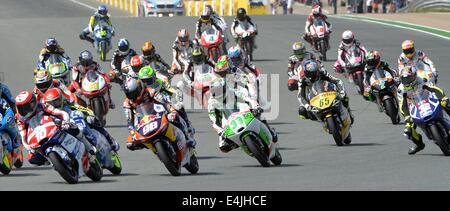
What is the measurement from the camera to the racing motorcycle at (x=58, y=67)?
3102cm

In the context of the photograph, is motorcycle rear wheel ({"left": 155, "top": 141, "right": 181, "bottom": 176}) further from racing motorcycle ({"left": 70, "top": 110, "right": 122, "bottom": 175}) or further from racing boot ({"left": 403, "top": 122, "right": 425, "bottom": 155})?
racing boot ({"left": 403, "top": 122, "right": 425, "bottom": 155})

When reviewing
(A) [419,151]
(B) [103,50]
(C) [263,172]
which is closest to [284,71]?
(B) [103,50]

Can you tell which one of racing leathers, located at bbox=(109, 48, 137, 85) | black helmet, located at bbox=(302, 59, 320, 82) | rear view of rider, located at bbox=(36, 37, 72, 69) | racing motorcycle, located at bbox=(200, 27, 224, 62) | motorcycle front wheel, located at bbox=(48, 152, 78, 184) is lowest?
racing motorcycle, located at bbox=(200, 27, 224, 62)

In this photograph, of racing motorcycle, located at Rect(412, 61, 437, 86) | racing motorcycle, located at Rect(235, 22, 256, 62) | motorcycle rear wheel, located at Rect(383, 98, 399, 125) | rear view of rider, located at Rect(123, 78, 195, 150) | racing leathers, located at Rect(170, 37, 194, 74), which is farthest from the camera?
racing motorcycle, located at Rect(235, 22, 256, 62)

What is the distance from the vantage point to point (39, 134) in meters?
20.2

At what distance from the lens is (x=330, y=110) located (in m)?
25.5

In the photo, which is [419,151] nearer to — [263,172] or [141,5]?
[263,172]

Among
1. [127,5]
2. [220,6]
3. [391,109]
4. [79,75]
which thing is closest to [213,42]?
[79,75]

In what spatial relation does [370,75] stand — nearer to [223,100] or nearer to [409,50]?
[409,50]

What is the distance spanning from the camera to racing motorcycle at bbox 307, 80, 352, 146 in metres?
25.5

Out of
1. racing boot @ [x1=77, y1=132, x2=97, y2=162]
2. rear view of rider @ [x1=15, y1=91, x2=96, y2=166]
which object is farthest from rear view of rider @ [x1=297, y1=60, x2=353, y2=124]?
rear view of rider @ [x1=15, y1=91, x2=96, y2=166]

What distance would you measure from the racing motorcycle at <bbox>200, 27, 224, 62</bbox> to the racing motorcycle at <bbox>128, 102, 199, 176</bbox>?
18507 millimetres

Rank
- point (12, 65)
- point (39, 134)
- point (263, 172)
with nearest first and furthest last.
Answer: point (39, 134), point (263, 172), point (12, 65)
